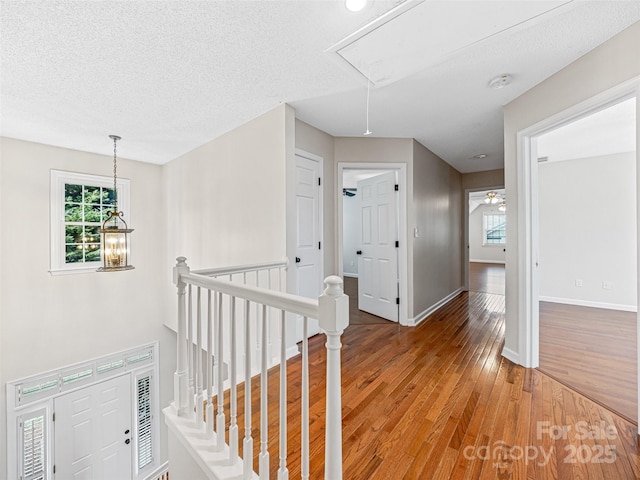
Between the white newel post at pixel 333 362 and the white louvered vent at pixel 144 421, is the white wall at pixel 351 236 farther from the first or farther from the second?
the white newel post at pixel 333 362

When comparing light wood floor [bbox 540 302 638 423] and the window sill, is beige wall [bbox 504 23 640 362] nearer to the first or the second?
light wood floor [bbox 540 302 638 423]

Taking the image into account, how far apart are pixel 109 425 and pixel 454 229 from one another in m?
6.50

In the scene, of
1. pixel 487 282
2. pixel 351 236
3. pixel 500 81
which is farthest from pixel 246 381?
pixel 487 282

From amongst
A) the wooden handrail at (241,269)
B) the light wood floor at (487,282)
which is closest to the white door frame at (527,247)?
the wooden handrail at (241,269)

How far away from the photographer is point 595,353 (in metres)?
2.68

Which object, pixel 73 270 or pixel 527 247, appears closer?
pixel 527 247

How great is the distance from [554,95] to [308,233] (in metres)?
2.41

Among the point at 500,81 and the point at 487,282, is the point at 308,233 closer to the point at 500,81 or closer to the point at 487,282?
the point at 500,81

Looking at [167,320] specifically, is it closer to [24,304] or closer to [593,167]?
[24,304]

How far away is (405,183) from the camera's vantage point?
11.7 ft

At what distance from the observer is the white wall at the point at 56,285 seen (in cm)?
327

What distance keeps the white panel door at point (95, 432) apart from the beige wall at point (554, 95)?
17.5ft

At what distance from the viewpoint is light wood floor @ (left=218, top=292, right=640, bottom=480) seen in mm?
1385

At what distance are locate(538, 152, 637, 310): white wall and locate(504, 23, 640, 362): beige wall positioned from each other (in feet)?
9.76
